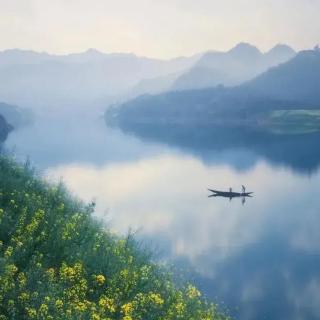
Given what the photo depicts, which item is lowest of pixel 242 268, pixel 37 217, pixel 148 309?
pixel 242 268

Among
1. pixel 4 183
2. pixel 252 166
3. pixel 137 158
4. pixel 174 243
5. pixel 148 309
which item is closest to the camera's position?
pixel 148 309

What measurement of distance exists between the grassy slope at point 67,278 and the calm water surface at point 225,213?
45.9 feet

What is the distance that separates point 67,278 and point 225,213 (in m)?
43.5

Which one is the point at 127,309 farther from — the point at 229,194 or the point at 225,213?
the point at 229,194

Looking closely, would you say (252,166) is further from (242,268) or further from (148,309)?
(148,309)

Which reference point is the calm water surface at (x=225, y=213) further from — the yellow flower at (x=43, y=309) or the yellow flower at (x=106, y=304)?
the yellow flower at (x=43, y=309)

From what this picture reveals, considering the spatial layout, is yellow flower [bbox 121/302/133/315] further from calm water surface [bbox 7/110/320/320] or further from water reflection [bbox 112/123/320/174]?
water reflection [bbox 112/123/320/174]

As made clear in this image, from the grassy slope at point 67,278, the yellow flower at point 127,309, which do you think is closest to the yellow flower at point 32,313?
the grassy slope at point 67,278

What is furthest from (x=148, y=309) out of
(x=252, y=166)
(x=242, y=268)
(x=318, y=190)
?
(x=252, y=166)

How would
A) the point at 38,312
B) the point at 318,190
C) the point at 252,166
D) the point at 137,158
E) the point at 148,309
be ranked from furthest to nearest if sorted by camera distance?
the point at 137,158, the point at 252,166, the point at 318,190, the point at 148,309, the point at 38,312

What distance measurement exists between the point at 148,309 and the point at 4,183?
10666 millimetres

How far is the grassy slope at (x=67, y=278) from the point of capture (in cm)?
1131

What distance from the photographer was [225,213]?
184 feet

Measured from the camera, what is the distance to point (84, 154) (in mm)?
111812
